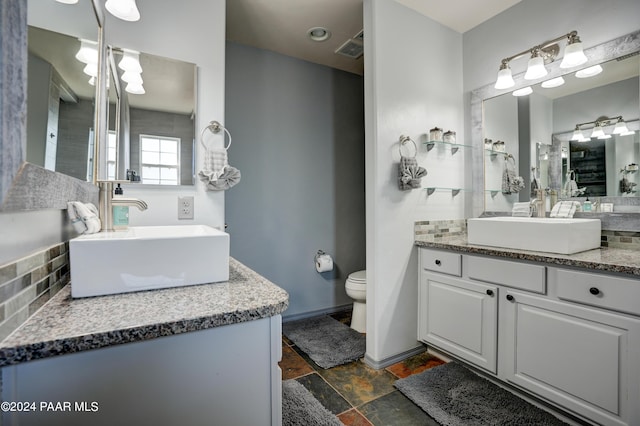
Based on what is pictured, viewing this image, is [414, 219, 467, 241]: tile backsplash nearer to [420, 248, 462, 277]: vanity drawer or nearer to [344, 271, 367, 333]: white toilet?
[420, 248, 462, 277]: vanity drawer

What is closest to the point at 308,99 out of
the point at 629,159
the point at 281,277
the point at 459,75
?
the point at 459,75

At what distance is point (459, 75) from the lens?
245cm

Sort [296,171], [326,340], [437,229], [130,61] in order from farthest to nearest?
[296,171], [326,340], [437,229], [130,61]

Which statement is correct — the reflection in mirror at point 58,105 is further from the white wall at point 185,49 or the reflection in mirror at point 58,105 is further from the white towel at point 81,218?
the white wall at point 185,49

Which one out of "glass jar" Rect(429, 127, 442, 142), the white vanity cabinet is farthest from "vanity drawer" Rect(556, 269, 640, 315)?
"glass jar" Rect(429, 127, 442, 142)

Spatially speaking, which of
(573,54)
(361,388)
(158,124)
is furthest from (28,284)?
(573,54)

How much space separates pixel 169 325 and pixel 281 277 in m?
2.17

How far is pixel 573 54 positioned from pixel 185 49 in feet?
7.34

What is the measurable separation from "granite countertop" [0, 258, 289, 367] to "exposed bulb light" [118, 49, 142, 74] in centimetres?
123

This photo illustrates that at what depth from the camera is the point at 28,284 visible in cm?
66

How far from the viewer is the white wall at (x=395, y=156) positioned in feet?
Answer: 6.59

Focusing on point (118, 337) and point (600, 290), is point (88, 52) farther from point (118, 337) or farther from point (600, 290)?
point (600, 290)

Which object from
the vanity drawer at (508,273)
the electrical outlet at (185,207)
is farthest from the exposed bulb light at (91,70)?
the vanity drawer at (508,273)

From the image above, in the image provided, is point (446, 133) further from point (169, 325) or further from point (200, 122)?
point (169, 325)
